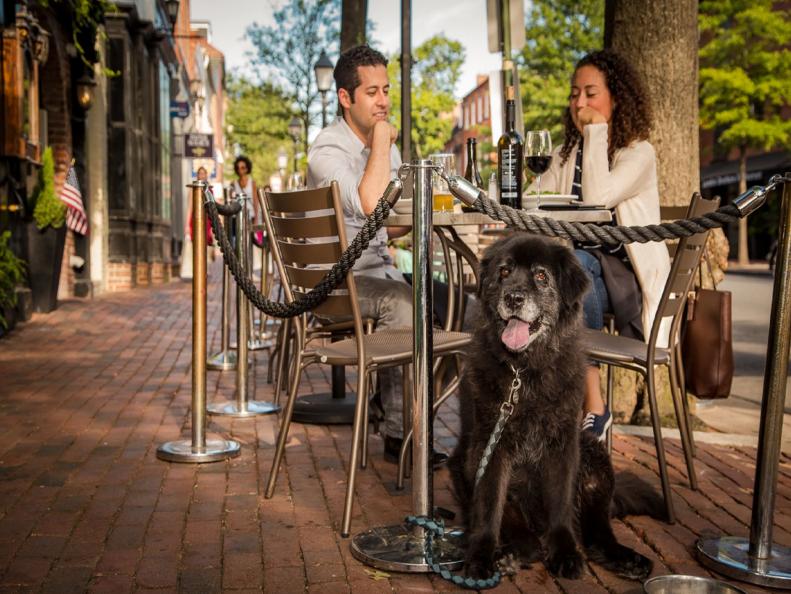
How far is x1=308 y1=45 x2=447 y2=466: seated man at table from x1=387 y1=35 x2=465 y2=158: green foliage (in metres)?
43.5

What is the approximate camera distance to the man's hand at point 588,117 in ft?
16.3

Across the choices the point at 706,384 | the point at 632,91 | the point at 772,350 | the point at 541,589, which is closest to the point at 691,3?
the point at 632,91

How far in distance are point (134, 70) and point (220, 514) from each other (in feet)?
59.5

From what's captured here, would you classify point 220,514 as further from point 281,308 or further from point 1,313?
point 1,313

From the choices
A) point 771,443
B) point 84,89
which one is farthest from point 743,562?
point 84,89

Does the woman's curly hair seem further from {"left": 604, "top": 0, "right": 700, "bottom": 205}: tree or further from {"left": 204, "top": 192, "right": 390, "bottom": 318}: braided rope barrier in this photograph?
{"left": 204, "top": 192, "right": 390, "bottom": 318}: braided rope barrier

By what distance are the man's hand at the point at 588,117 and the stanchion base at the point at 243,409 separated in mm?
2729

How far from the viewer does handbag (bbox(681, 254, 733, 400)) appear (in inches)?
193

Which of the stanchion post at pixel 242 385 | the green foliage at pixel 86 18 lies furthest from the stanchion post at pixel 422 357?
the green foliage at pixel 86 18

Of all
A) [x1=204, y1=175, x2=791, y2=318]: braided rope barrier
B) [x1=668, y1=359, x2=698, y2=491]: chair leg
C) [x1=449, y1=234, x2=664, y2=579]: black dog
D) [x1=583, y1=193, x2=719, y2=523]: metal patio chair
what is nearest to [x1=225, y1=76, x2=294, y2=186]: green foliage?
[x1=583, y1=193, x2=719, y2=523]: metal patio chair

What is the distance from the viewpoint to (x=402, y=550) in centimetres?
352

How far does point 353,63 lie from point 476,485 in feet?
9.23

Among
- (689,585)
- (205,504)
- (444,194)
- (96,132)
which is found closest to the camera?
(689,585)

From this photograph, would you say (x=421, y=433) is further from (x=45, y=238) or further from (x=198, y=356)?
(x=45, y=238)
